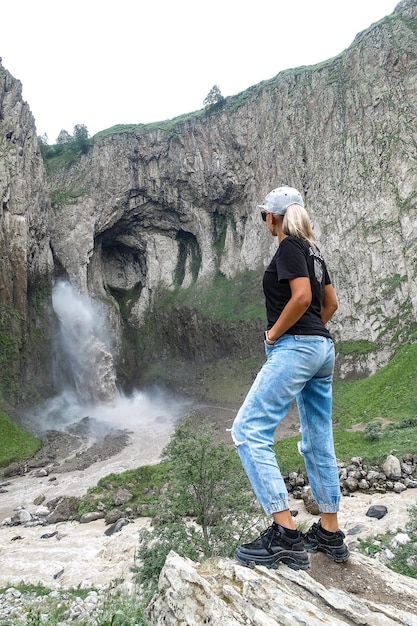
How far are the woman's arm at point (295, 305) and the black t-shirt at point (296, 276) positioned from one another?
0.08 m

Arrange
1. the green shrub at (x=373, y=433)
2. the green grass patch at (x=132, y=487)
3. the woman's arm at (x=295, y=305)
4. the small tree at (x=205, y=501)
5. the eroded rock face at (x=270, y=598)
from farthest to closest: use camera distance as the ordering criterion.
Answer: the green shrub at (x=373, y=433), the green grass patch at (x=132, y=487), the small tree at (x=205, y=501), the woman's arm at (x=295, y=305), the eroded rock face at (x=270, y=598)

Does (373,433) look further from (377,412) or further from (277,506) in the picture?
(277,506)

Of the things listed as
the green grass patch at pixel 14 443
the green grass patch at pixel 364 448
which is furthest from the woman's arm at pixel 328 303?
the green grass patch at pixel 14 443

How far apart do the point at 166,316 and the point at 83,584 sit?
1801 inches

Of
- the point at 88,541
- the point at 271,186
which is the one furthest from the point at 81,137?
the point at 88,541

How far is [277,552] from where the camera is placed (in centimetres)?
327

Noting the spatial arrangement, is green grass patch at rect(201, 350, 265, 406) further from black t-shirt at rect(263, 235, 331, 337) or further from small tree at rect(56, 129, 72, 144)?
small tree at rect(56, 129, 72, 144)

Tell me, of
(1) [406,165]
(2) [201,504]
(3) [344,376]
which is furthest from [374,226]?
(2) [201,504]

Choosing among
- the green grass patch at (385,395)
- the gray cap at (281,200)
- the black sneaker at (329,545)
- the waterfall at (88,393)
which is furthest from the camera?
the waterfall at (88,393)

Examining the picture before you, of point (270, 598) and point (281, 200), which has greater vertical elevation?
point (281, 200)

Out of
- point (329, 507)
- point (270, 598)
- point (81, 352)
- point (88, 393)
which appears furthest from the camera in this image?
point (81, 352)

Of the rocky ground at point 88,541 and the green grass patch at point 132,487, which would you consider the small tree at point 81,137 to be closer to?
the rocky ground at point 88,541

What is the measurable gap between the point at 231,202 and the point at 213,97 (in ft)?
51.3

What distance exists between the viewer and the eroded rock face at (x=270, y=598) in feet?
9.21
